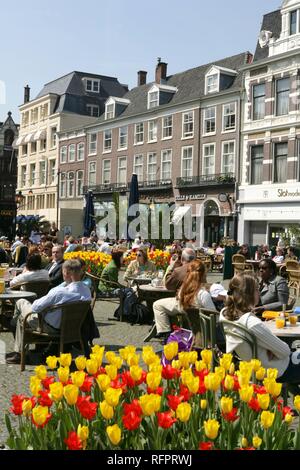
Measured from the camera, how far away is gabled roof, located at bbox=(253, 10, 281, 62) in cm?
3406

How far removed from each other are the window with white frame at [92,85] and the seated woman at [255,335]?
55578 millimetres

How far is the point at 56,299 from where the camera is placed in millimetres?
7305

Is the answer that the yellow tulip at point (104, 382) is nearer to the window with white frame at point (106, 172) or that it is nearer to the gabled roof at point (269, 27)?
the gabled roof at point (269, 27)

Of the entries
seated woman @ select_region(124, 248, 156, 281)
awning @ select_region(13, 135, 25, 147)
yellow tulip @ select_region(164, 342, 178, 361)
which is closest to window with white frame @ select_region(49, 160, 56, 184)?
awning @ select_region(13, 135, 25, 147)

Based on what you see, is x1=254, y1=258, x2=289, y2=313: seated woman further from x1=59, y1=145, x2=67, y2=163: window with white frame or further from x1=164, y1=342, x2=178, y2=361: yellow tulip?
x1=59, y1=145, x2=67, y2=163: window with white frame

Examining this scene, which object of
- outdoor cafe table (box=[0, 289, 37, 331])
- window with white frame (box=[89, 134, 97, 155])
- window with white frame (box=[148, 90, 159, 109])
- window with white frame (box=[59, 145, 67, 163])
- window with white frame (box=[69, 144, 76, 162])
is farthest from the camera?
window with white frame (box=[59, 145, 67, 163])

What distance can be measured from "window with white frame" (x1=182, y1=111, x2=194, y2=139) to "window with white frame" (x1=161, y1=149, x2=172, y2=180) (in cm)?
190

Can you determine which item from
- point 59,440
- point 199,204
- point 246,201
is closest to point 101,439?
point 59,440

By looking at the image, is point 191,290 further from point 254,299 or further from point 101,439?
point 101,439

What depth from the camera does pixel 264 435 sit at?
2510 mm

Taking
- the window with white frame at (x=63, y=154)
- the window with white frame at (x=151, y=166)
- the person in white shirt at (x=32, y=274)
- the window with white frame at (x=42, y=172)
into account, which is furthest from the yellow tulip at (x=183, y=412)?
the window with white frame at (x=42, y=172)

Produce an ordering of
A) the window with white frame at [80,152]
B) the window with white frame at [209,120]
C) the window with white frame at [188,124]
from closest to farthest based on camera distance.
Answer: the window with white frame at [209,120] → the window with white frame at [188,124] → the window with white frame at [80,152]

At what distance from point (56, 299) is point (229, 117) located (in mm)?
31218

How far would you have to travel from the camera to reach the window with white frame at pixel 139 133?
4494 cm
